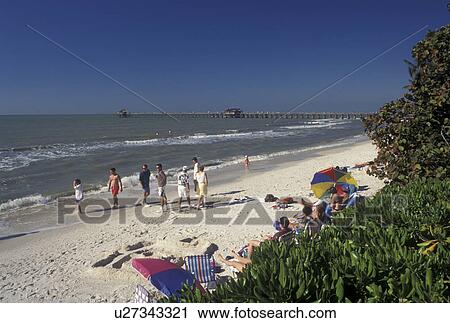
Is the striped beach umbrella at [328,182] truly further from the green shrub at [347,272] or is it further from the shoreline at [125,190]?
the shoreline at [125,190]

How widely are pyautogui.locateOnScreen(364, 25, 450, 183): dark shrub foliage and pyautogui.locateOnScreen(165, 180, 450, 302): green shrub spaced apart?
2.42 meters

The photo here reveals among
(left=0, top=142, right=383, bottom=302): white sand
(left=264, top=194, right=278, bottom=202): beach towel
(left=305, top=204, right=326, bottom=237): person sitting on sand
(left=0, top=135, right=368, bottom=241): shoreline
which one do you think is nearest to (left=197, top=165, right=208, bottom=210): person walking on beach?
(left=0, top=142, right=383, bottom=302): white sand

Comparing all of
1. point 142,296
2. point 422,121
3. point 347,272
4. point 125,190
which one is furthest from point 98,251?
point 125,190

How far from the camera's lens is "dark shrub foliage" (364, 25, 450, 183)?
5528 mm

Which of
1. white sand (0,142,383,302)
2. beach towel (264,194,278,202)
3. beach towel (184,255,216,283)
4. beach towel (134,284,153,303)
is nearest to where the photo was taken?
beach towel (134,284,153,303)

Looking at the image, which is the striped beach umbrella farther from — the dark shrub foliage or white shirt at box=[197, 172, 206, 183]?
the dark shrub foliage

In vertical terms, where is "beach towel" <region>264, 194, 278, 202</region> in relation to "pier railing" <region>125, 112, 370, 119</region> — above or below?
below

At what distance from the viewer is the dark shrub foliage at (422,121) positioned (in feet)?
18.1

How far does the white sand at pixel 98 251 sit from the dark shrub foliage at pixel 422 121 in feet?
11.9

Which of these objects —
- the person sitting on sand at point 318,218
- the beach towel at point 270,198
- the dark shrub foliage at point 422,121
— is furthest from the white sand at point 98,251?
the dark shrub foliage at point 422,121

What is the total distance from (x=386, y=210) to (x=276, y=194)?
343 inches

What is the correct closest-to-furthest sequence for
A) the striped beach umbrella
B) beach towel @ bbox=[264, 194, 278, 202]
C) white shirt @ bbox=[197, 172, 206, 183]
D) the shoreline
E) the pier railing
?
the striped beach umbrella, the shoreline, white shirt @ bbox=[197, 172, 206, 183], beach towel @ bbox=[264, 194, 278, 202], the pier railing

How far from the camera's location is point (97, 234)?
9312 millimetres

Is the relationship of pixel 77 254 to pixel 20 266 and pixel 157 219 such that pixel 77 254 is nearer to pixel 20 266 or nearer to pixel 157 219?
pixel 20 266
